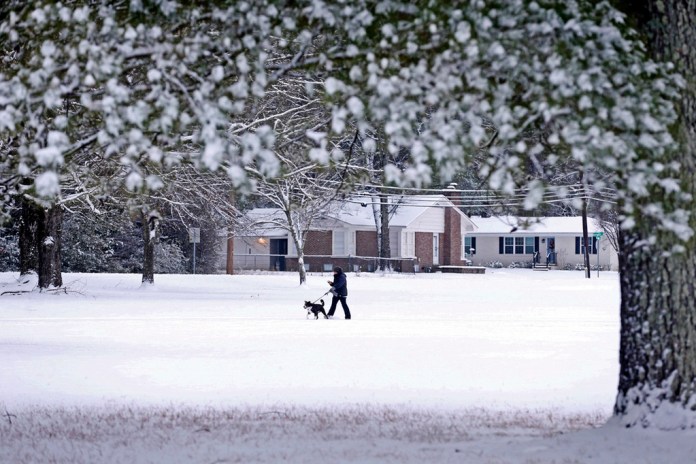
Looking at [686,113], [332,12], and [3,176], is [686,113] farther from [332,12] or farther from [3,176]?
[3,176]

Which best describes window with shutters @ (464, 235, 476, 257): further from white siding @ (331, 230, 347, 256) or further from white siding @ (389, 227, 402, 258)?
white siding @ (331, 230, 347, 256)

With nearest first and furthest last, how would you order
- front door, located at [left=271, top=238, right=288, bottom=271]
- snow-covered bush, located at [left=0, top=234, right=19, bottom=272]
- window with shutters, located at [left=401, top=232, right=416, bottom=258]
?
snow-covered bush, located at [left=0, top=234, right=19, bottom=272]
window with shutters, located at [left=401, top=232, right=416, bottom=258]
front door, located at [left=271, top=238, right=288, bottom=271]

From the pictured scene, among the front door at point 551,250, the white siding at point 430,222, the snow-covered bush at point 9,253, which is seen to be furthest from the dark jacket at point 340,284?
the front door at point 551,250

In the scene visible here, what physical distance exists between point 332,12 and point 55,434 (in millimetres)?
5394

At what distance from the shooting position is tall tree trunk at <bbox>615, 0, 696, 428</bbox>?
9008 millimetres

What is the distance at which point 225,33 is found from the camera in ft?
25.4

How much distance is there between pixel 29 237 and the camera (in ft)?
112

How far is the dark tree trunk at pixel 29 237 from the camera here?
33.2 m

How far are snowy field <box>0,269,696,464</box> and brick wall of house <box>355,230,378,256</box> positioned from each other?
115 feet

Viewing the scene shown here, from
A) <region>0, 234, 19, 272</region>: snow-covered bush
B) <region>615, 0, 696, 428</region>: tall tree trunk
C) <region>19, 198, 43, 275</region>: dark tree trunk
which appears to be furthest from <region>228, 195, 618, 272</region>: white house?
<region>615, 0, 696, 428</region>: tall tree trunk

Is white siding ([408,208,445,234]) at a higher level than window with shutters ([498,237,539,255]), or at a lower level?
higher

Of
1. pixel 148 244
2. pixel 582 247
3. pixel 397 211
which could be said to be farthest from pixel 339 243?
pixel 148 244

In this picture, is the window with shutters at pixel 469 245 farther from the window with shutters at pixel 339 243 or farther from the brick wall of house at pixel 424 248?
the window with shutters at pixel 339 243

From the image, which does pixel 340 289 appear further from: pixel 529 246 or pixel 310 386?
pixel 529 246
